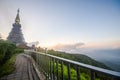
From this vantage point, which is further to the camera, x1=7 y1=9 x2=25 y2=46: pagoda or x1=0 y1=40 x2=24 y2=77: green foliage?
x1=7 y1=9 x2=25 y2=46: pagoda

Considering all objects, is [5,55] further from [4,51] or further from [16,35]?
[16,35]

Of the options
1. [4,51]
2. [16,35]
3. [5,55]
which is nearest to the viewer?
[4,51]

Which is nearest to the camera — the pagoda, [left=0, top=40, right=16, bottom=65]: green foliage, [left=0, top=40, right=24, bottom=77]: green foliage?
[left=0, top=40, right=16, bottom=65]: green foliage

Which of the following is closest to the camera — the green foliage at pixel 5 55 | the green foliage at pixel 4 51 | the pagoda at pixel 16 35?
the green foliage at pixel 4 51

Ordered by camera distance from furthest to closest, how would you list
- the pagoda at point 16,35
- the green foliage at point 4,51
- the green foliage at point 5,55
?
the pagoda at point 16,35, the green foliage at point 5,55, the green foliage at point 4,51

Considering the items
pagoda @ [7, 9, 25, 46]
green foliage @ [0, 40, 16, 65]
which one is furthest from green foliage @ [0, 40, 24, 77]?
pagoda @ [7, 9, 25, 46]

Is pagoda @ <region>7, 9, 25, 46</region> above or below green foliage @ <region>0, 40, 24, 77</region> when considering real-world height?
above

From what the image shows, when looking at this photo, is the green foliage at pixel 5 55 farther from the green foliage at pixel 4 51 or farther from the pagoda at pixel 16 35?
the pagoda at pixel 16 35

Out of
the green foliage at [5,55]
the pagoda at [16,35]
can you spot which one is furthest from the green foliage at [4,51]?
the pagoda at [16,35]

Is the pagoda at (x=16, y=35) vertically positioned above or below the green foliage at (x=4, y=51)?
above

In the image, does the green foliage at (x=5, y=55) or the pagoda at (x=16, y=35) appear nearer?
the green foliage at (x=5, y=55)

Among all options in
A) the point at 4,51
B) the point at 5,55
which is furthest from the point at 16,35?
the point at 4,51

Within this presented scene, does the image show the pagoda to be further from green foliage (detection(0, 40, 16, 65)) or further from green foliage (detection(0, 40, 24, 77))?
green foliage (detection(0, 40, 16, 65))

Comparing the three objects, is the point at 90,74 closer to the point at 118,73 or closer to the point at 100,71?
the point at 100,71
